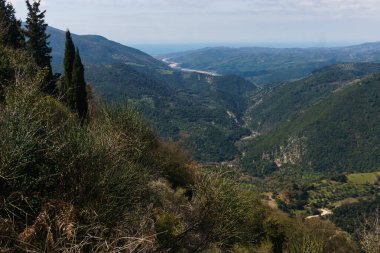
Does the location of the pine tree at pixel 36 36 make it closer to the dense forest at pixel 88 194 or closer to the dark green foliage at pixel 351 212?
the dense forest at pixel 88 194

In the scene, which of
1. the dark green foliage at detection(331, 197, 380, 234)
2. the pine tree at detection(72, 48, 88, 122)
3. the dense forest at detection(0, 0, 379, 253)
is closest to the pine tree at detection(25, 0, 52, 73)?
the pine tree at detection(72, 48, 88, 122)

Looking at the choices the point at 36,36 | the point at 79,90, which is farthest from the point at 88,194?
the point at 36,36

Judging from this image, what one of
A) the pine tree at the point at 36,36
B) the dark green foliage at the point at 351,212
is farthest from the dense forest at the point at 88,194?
the dark green foliage at the point at 351,212

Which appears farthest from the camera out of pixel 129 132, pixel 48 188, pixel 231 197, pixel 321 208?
pixel 321 208

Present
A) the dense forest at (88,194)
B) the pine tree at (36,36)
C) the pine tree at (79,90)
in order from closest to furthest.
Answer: the dense forest at (88,194)
the pine tree at (79,90)
the pine tree at (36,36)

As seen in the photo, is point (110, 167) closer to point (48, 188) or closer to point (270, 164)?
point (48, 188)

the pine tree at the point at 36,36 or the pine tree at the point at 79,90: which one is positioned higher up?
the pine tree at the point at 36,36

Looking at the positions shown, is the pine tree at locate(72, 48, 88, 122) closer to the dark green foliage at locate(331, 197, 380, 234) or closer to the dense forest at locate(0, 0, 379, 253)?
the dense forest at locate(0, 0, 379, 253)

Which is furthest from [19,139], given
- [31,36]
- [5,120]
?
[31,36]

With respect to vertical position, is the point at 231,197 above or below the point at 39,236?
below
